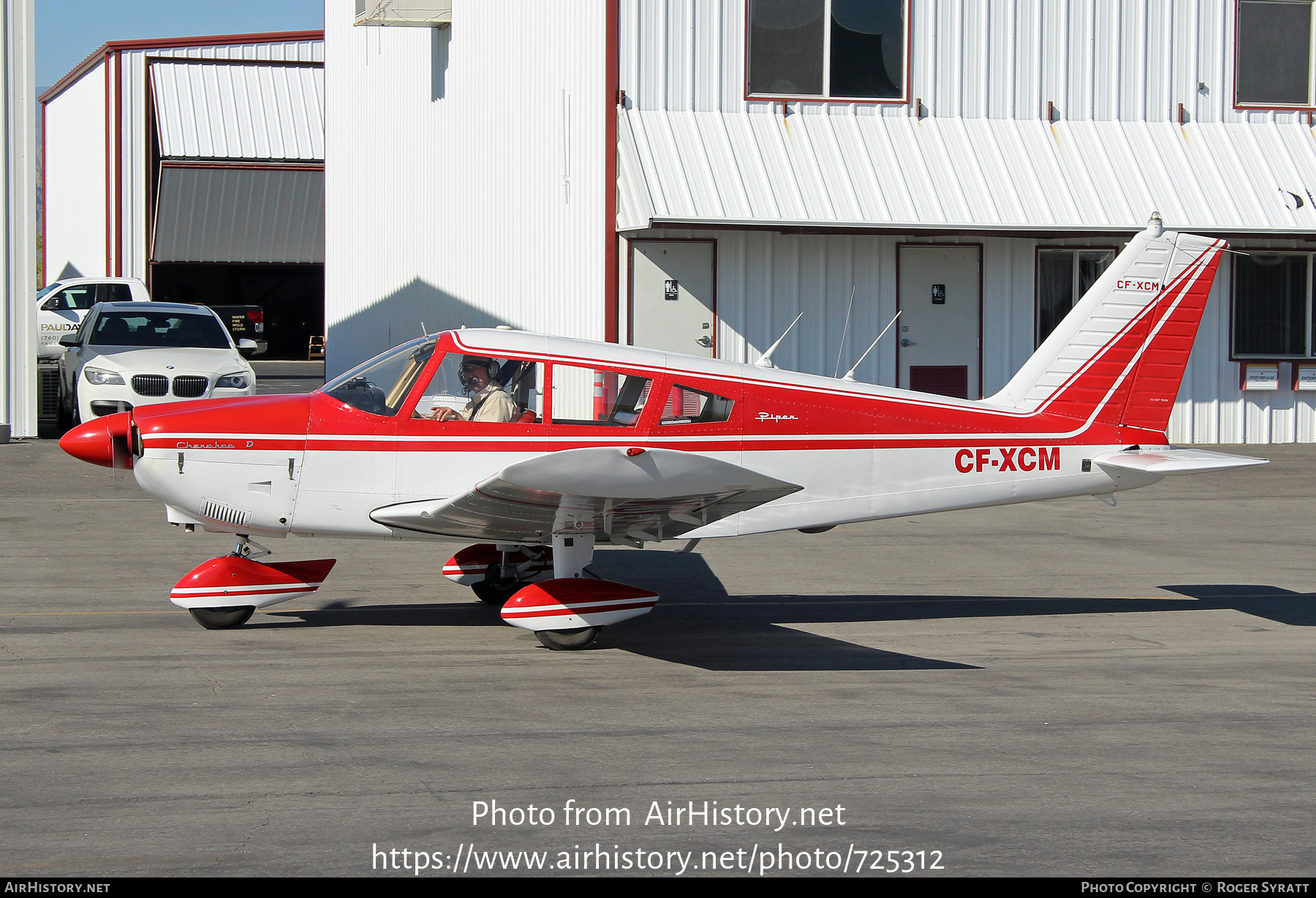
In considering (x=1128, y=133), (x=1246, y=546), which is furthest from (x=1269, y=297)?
(x=1246, y=546)

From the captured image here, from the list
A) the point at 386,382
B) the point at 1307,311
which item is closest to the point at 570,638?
the point at 386,382

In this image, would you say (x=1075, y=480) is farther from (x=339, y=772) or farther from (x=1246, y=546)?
(x=339, y=772)

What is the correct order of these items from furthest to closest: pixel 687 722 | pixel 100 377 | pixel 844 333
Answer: pixel 844 333, pixel 100 377, pixel 687 722

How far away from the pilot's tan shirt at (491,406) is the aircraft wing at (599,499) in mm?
574

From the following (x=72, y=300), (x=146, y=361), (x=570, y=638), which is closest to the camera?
(x=570, y=638)

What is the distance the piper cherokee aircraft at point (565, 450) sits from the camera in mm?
7332

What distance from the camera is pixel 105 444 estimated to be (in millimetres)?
7234

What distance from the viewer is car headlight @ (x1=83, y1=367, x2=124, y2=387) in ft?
52.6

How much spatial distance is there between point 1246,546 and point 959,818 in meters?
7.94

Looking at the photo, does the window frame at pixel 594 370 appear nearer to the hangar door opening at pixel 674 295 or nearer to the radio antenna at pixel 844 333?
the hangar door opening at pixel 674 295

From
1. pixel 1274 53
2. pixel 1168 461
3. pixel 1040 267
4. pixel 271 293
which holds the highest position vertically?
pixel 1274 53

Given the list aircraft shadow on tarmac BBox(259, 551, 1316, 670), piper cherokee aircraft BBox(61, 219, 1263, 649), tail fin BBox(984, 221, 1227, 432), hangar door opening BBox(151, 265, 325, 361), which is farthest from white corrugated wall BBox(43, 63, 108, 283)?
tail fin BBox(984, 221, 1227, 432)

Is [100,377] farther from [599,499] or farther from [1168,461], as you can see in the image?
[1168,461]

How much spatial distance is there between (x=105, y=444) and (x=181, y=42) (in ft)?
136
